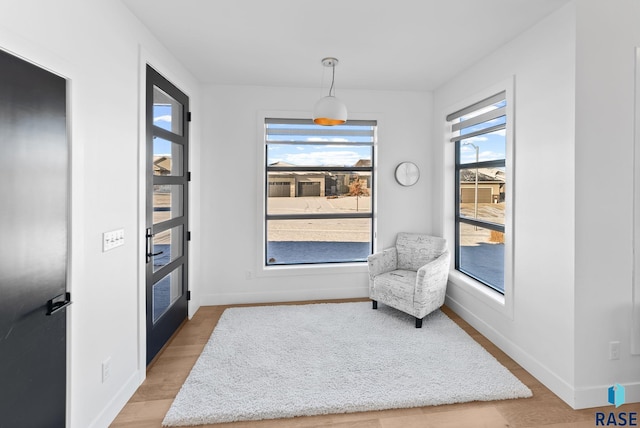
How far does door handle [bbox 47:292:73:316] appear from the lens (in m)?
1.44

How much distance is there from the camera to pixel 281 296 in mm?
3832

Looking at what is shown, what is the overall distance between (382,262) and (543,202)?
1736 millimetres

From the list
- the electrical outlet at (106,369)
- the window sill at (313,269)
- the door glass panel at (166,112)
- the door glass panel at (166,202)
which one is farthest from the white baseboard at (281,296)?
the door glass panel at (166,112)

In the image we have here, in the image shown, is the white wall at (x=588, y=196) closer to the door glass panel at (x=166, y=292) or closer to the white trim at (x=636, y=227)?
the white trim at (x=636, y=227)

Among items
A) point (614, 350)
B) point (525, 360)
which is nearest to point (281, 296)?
point (525, 360)

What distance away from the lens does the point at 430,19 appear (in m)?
2.25

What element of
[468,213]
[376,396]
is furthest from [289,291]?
[468,213]

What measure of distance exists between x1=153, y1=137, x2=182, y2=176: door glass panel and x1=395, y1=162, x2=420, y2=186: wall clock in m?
2.49

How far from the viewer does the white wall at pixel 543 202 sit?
204 cm

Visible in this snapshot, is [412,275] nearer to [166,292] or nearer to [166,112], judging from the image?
[166,292]

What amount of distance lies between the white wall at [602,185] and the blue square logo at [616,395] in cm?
4

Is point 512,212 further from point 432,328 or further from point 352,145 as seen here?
point 352,145

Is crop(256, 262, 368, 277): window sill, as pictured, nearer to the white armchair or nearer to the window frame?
the window frame

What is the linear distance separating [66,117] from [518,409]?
10.0ft
